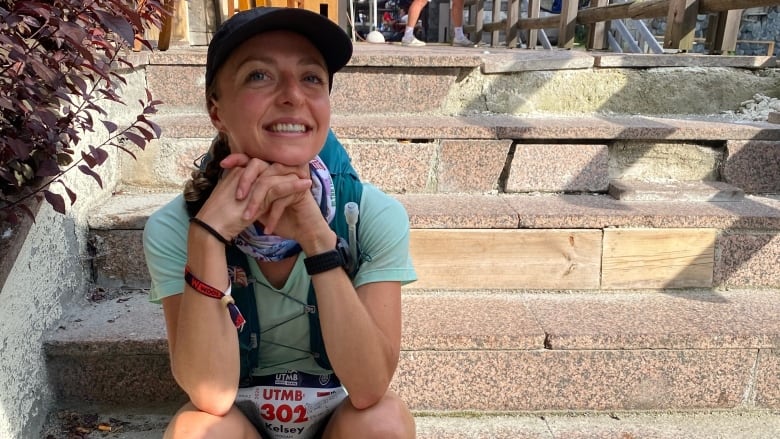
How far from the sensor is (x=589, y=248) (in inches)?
93.7

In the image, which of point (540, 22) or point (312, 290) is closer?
point (312, 290)

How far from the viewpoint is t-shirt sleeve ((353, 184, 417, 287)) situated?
4.55 feet

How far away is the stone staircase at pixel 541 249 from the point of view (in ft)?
6.65

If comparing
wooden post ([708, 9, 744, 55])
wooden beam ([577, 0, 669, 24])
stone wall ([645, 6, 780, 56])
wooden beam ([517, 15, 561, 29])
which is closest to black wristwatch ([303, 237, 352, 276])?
wooden post ([708, 9, 744, 55])

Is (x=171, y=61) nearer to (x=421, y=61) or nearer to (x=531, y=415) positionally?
(x=421, y=61)

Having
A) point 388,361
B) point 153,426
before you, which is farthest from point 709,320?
point 153,426

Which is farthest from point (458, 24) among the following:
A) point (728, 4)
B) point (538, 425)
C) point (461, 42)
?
point (538, 425)

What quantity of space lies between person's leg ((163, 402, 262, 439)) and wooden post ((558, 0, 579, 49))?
208 inches

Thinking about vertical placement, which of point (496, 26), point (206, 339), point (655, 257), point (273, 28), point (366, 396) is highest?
point (273, 28)

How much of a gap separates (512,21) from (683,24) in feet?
13.1

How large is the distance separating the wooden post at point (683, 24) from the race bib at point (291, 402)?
3.37m

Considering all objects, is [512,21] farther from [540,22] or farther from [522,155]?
[522,155]

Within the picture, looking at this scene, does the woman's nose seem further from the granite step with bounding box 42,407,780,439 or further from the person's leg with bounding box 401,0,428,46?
the person's leg with bounding box 401,0,428,46

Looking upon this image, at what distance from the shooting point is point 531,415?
2.08m
